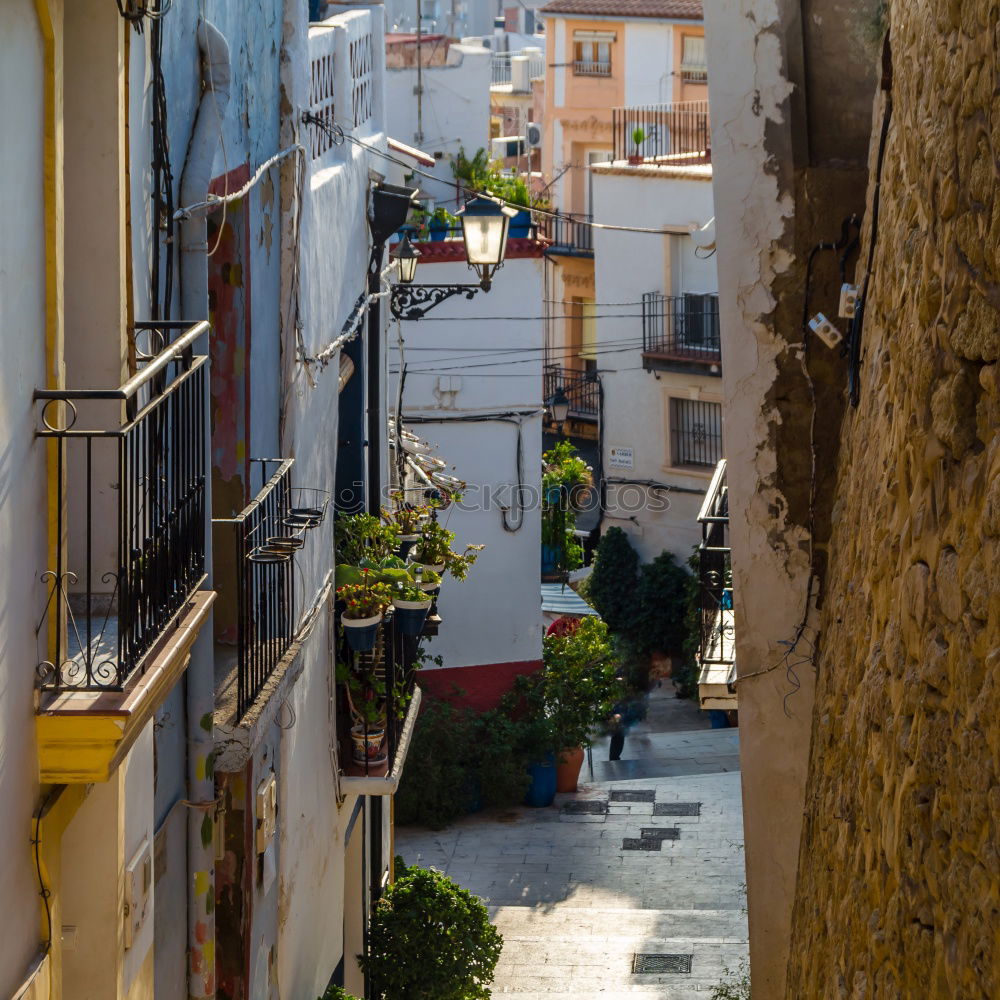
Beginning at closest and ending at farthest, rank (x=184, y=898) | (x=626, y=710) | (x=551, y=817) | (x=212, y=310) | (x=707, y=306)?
(x=184, y=898), (x=212, y=310), (x=551, y=817), (x=626, y=710), (x=707, y=306)

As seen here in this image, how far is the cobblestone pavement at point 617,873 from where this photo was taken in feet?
45.0

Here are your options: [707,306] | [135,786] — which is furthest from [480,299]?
[135,786]

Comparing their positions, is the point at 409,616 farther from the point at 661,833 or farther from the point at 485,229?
the point at 661,833

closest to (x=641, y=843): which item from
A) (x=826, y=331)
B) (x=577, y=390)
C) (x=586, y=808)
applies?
(x=586, y=808)

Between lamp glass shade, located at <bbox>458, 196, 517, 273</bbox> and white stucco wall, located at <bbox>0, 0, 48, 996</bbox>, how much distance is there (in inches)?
344

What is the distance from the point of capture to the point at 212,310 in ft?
27.3

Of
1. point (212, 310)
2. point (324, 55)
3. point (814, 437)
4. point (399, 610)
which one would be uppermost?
point (324, 55)

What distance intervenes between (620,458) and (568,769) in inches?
446

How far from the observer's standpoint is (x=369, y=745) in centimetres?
1123

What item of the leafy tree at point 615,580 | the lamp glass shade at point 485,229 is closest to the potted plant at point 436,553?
the lamp glass shade at point 485,229

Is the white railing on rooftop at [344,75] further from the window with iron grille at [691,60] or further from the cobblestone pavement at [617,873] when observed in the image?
the window with iron grille at [691,60]

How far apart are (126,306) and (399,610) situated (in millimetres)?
5440

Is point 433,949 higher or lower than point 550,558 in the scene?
lower

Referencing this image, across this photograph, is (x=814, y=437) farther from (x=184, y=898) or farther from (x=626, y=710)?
(x=626, y=710)
